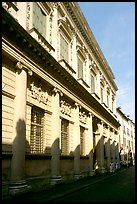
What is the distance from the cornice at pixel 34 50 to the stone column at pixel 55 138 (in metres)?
1.10

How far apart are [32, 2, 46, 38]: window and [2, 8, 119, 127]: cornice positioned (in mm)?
1596

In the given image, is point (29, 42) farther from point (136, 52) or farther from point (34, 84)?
point (136, 52)

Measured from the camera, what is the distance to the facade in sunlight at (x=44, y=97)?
10.8 metres

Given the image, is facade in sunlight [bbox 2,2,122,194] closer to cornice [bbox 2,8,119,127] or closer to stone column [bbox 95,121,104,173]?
cornice [bbox 2,8,119,127]

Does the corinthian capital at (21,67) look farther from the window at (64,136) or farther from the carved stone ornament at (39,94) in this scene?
the window at (64,136)

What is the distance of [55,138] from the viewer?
14766 millimetres

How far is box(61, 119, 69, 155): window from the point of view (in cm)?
1689

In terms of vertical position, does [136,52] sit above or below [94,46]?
below

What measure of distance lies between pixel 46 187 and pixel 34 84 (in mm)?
4927

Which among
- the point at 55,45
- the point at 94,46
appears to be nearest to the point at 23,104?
the point at 55,45

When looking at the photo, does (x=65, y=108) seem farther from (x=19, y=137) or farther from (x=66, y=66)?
(x=19, y=137)

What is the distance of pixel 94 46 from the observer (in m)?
25.9

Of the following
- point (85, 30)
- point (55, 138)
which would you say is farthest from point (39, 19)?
point (85, 30)

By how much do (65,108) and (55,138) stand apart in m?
2.98
